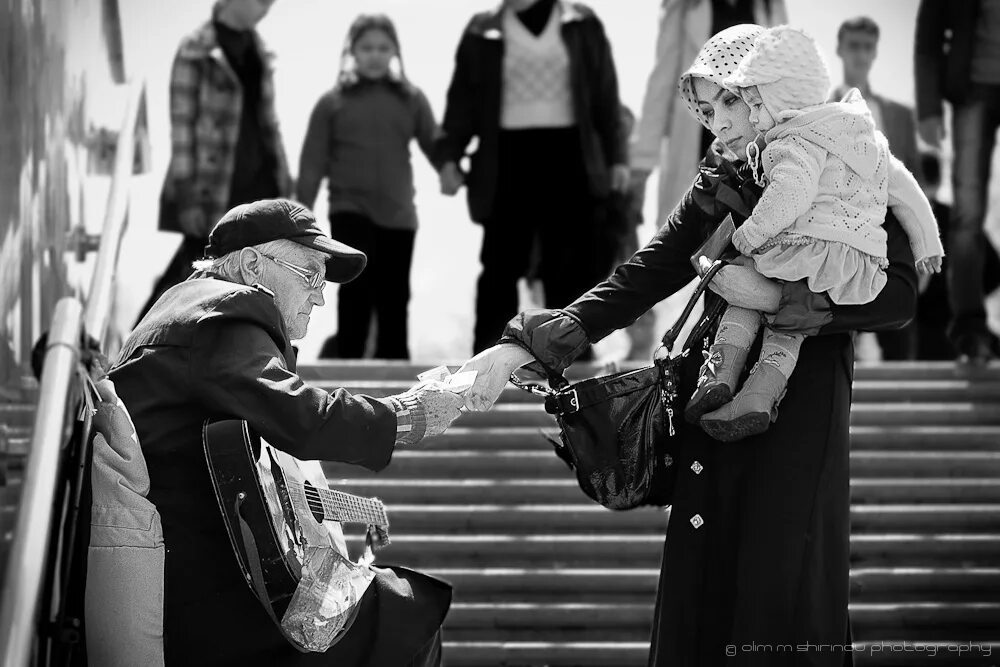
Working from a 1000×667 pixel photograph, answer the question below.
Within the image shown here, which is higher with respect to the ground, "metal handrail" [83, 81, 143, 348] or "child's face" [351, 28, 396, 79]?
"child's face" [351, 28, 396, 79]

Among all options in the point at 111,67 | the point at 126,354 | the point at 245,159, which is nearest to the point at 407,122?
the point at 245,159

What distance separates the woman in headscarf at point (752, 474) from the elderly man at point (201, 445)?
1.90ft

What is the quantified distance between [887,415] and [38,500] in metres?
4.67

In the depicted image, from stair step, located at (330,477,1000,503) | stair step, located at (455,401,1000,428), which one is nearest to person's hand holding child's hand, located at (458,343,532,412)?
stair step, located at (330,477,1000,503)

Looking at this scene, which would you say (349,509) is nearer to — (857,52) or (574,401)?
(574,401)

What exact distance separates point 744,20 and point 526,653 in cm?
386

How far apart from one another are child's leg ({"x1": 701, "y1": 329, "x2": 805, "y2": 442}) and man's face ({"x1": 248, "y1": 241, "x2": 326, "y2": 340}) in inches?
43.1

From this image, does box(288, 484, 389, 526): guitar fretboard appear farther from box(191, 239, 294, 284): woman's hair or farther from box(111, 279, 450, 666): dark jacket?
box(191, 239, 294, 284): woman's hair

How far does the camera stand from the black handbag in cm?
438

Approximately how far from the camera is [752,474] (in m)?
4.18

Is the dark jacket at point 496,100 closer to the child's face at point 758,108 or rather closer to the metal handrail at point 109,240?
the metal handrail at point 109,240

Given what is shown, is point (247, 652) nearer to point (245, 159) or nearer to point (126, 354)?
point (126, 354)

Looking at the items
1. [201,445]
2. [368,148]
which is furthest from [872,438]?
[201,445]

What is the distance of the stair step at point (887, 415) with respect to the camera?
7391 millimetres
